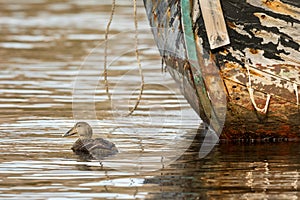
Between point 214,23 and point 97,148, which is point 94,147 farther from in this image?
point 214,23

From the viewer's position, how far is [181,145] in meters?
8.81

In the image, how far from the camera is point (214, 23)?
8430mm

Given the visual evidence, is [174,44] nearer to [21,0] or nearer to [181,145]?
[181,145]

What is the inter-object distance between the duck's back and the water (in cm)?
11

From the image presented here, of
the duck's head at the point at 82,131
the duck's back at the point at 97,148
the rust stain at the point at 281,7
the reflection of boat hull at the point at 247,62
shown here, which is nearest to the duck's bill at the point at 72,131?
the duck's head at the point at 82,131

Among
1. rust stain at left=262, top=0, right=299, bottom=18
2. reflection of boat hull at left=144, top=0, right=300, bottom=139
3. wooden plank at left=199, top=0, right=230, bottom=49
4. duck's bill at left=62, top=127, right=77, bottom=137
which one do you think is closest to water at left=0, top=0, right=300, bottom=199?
duck's bill at left=62, top=127, right=77, bottom=137

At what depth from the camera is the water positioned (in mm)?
7066

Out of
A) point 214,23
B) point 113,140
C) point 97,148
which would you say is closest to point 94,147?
point 97,148

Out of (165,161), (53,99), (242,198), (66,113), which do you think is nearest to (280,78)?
(165,161)

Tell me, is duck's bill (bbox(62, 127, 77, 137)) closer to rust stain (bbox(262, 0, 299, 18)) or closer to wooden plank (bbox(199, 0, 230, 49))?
wooden plank (bbox(199, 0, 230, 49))

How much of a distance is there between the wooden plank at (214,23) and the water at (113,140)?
0.91 m

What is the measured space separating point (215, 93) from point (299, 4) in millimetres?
1003

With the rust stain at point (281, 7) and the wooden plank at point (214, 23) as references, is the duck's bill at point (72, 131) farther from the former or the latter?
the rust stain at point (281, 7)

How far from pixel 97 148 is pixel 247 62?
143 cm
